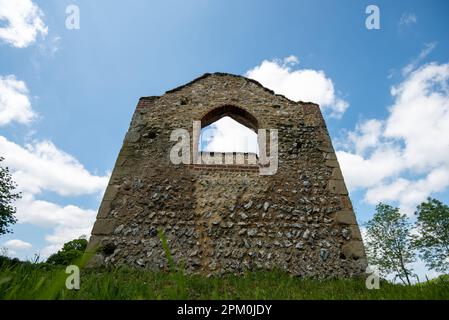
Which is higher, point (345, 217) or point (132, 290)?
point (345, 217)

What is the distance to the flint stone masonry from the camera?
4.89 m

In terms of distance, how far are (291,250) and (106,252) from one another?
3459 mm

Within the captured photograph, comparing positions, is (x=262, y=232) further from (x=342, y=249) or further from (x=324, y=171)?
(x=324, y=171)

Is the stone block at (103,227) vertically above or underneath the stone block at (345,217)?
underneath

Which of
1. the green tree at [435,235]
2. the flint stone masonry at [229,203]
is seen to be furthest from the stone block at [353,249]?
the green tree at [435,235]

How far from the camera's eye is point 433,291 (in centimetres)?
251

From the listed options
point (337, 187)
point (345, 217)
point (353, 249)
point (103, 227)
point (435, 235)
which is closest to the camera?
point (353, 249)

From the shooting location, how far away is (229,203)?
5.52m

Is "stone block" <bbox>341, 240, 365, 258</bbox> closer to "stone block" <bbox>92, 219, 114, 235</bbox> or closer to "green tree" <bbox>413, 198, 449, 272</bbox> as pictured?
"stone block" <bbox>92, 219, 114, 235</bbox>

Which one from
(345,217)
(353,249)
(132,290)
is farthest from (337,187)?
(132,290)

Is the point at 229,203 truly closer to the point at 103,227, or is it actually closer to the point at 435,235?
the point at 103,227

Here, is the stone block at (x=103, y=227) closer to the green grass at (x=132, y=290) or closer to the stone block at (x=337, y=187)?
the green grass at (x=132, y=290)

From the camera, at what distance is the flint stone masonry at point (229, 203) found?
16.0 feet

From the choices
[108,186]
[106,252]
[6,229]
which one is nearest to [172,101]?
[108,186]
